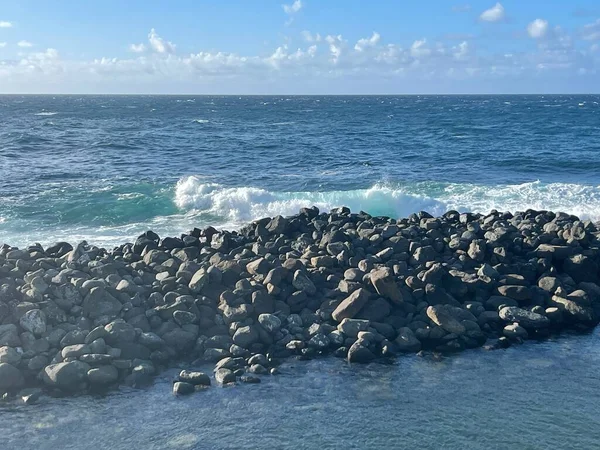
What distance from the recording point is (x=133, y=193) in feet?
104

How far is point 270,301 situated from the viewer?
1453cm

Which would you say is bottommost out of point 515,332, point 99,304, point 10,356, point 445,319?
point 515,332

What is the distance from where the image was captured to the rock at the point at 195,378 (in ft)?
38.7

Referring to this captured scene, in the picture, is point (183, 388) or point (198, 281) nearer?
point (183, 388)

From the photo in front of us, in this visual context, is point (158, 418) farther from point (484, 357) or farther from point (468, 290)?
point (468, 290)

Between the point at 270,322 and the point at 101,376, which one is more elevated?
the point at 270,322

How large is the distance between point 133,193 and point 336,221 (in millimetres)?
14308

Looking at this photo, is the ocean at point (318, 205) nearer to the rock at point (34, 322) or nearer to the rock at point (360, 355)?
the rock at point (360, 355)

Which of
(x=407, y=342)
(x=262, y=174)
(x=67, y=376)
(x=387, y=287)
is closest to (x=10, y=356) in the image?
(x=67, y=376)

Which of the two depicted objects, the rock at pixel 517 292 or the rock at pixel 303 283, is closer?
the rock at pixel 303 283

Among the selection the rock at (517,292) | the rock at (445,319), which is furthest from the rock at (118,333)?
the rock at (517,292)

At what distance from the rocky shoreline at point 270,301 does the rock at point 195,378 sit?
0.02 meters

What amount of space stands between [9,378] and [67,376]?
100 cm

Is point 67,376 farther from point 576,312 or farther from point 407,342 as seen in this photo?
point 576,312
